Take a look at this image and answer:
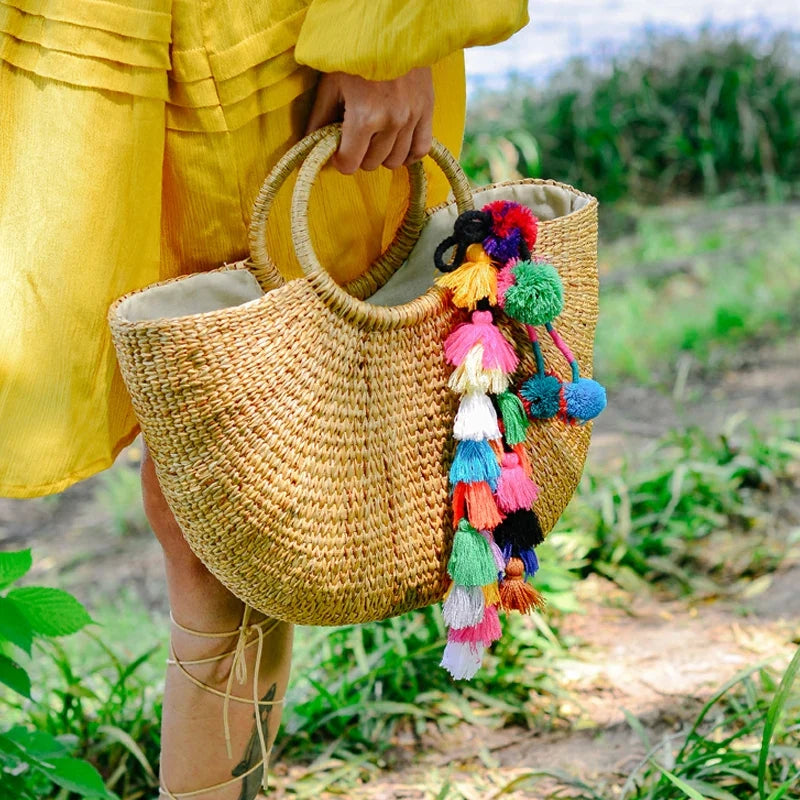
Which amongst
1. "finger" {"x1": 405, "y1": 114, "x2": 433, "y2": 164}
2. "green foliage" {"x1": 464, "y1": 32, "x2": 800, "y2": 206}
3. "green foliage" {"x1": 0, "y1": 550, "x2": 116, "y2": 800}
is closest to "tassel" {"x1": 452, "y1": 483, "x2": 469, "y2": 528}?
"finger" {"x1": 405, "y1": 114, "x2": 433, "y2": 164}

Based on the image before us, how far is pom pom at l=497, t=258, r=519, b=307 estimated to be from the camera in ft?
3.93

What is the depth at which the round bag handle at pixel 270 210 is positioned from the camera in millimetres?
1125

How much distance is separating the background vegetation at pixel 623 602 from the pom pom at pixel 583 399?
1.45ft

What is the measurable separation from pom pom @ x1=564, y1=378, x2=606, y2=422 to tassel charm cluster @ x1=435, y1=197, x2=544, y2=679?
51 mm

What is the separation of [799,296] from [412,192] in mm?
2683

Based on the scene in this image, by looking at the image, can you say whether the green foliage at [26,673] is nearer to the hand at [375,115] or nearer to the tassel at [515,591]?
the tassel at [515,591]

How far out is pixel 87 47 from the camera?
1.05m

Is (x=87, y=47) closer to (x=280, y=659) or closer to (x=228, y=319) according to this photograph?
(x=228, y=319)

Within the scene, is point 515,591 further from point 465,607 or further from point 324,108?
point 324,108

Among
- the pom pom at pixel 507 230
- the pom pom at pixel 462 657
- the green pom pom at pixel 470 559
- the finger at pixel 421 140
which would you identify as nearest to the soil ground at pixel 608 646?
the pom pom at pixel 462 657

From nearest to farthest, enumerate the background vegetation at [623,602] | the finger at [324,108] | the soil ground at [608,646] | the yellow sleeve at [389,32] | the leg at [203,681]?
the yellow sleeve at [389,32]
the finger at [324,108]
the leg at [203,681]
the background vegetation at [623,602]
the soil ground at [608,646]

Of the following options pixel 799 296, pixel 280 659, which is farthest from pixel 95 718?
pixel 799 296

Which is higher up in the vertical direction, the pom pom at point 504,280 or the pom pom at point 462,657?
the pom pom at point 504,280

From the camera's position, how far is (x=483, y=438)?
1.20 m
